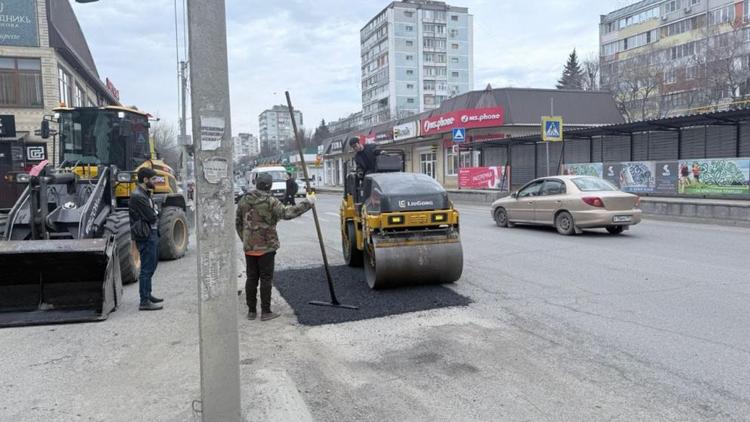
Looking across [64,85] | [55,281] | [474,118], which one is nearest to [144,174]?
[55,281]

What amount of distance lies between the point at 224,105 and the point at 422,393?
2.67 metres

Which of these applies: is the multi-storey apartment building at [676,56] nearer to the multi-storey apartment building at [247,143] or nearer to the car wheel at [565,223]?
the car wheel at [565,223]

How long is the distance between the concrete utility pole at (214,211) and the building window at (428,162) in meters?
39.1

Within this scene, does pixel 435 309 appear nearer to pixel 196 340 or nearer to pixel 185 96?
pixel 196 340

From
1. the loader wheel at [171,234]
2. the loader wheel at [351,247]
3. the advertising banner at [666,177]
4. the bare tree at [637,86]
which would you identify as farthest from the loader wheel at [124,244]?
the bare tree at [637,86]

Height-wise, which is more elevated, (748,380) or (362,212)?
(362,212)

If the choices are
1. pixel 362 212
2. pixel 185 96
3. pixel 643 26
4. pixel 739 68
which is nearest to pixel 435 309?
pixel 362 212

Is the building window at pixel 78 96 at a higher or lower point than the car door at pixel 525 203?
higher

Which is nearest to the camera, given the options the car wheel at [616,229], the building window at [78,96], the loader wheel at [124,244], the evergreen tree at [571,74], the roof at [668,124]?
the loader wheel at [124,244]

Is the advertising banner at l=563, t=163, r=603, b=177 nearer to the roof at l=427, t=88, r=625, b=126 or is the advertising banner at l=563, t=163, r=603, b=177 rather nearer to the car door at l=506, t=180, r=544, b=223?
the roof at l=427, t=88, r=625, b=126

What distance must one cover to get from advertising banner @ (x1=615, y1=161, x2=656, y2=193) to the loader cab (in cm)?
1925

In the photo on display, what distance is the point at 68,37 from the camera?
105 feet

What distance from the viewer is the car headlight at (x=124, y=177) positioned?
9.80m

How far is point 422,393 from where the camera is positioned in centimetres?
426
